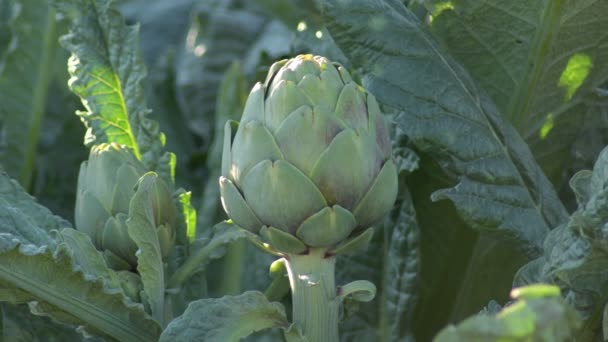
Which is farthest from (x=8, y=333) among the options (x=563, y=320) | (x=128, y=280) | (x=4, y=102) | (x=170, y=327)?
(x=563, y=320)

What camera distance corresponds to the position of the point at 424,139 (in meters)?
0.89

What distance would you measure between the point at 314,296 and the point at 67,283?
0.20 m

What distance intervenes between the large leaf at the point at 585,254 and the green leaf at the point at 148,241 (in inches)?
12.2

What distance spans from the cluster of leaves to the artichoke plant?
0.07 metres

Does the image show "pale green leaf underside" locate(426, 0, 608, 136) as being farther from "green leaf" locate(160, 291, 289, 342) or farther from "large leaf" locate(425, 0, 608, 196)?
"green leaf" locate(160, 291, 289, 342)


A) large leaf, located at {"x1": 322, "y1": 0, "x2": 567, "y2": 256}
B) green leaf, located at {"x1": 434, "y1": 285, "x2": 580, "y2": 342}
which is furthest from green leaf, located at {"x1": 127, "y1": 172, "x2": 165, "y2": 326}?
green leaf, located at {"x1": 434, "y1": 285, "x2": 580, "y2": 342}

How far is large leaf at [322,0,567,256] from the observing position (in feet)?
2.91

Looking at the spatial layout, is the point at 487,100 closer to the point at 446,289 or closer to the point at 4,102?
the point at 446,289

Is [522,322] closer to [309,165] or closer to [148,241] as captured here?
[309,165]

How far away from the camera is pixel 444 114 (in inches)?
35.2

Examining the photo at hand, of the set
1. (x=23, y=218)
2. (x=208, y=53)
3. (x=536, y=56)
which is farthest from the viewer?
(x=208, y=53)

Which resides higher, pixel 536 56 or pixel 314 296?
pixel 536 56

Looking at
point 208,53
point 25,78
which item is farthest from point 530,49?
point 208,53

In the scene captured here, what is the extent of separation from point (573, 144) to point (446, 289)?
0.72 feet
